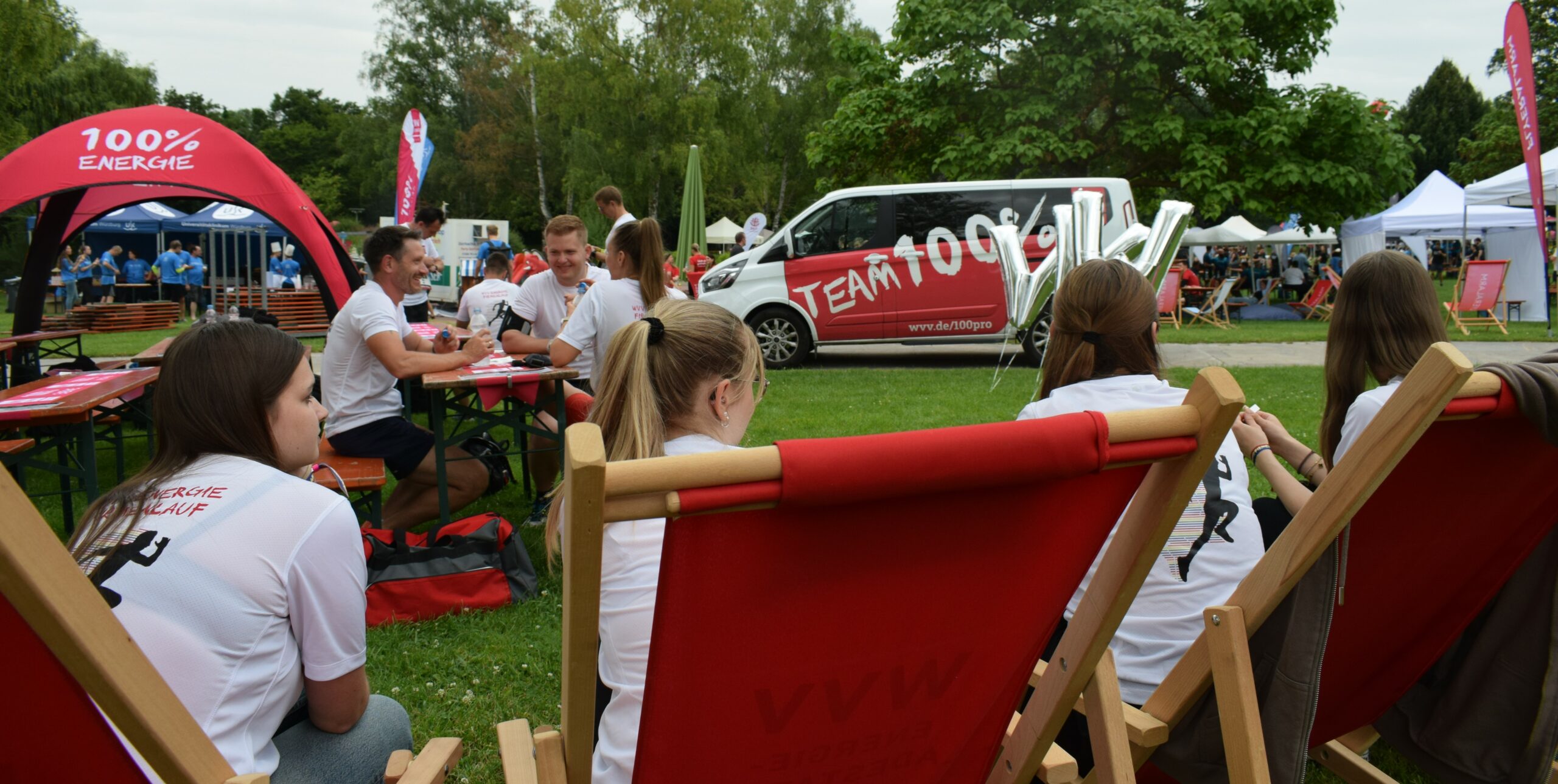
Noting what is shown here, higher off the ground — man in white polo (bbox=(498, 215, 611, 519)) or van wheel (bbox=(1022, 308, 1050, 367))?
man in white polo (bbox=(498, 215, 611, 519))

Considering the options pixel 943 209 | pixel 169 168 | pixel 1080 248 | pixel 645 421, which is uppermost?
pixel 943 209

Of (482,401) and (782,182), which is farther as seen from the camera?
(782,182)

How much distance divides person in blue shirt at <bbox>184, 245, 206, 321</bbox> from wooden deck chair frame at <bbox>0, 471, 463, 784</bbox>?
76.1ft

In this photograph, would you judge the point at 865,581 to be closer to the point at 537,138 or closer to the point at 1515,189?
the point at 1515,189

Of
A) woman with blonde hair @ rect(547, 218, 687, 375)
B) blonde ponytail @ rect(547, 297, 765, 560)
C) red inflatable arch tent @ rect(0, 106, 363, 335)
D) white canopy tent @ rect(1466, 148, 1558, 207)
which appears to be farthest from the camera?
white canopy tent @ rect(1466, 148, 1558, 207)

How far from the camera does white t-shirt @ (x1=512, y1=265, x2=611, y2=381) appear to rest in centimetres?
573

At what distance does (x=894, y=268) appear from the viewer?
11.0 metres

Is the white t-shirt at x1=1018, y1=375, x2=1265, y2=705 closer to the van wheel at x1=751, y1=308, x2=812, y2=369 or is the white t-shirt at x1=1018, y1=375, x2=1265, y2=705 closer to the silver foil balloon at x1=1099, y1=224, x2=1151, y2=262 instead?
the silver foil balloon at x1=1099, y1=224, x2=1151, y2=262

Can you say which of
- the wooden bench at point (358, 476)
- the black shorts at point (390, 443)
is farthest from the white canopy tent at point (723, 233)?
the wooden bench at point (358, 476)

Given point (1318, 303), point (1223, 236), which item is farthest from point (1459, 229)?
point (1223, 236)

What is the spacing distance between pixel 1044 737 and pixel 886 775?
29cm

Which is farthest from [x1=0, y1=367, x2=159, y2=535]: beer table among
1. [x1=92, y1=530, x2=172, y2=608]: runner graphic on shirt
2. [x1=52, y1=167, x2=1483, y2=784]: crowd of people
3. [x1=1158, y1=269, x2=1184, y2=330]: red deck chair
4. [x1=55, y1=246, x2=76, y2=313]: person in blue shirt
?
[x1=55, y1=246, x2=76, y2=313]: person in blue shirt

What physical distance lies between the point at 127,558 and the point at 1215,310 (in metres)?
17.8

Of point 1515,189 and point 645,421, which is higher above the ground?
point 1515,189
